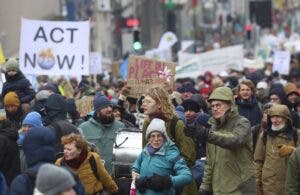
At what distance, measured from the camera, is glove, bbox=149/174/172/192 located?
9.31 meters

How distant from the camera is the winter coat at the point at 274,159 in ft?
35.3

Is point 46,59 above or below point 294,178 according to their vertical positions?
above

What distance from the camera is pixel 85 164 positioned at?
919 centimetres

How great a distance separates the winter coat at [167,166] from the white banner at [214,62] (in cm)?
1656

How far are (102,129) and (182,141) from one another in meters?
1.80

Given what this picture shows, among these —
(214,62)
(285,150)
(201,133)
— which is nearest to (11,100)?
(285,150)

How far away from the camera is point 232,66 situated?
28594 mm

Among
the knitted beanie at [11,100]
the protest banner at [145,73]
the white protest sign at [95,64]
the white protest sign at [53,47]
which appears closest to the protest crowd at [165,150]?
the knitted beanie at [11,100]

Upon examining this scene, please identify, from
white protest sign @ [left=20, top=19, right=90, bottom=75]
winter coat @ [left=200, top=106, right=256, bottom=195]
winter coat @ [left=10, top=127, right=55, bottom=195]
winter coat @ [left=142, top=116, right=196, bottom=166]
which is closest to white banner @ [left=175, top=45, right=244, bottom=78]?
white protest sign @ [left=20, top=19, right=90, bottom=75]

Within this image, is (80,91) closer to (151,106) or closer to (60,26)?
(60,26)

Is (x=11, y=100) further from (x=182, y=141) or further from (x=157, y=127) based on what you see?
(x=157, y=127)

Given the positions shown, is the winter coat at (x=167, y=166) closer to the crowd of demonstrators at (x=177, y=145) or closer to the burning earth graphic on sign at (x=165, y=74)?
the crowd of demonstrators at (x=177, y=145)

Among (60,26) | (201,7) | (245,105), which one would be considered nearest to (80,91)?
(60,26)

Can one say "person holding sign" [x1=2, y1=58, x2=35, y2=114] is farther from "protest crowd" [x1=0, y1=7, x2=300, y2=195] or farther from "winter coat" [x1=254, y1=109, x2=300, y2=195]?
"winter coat" [x1=254, y1=109, x2=300, y2=195]
